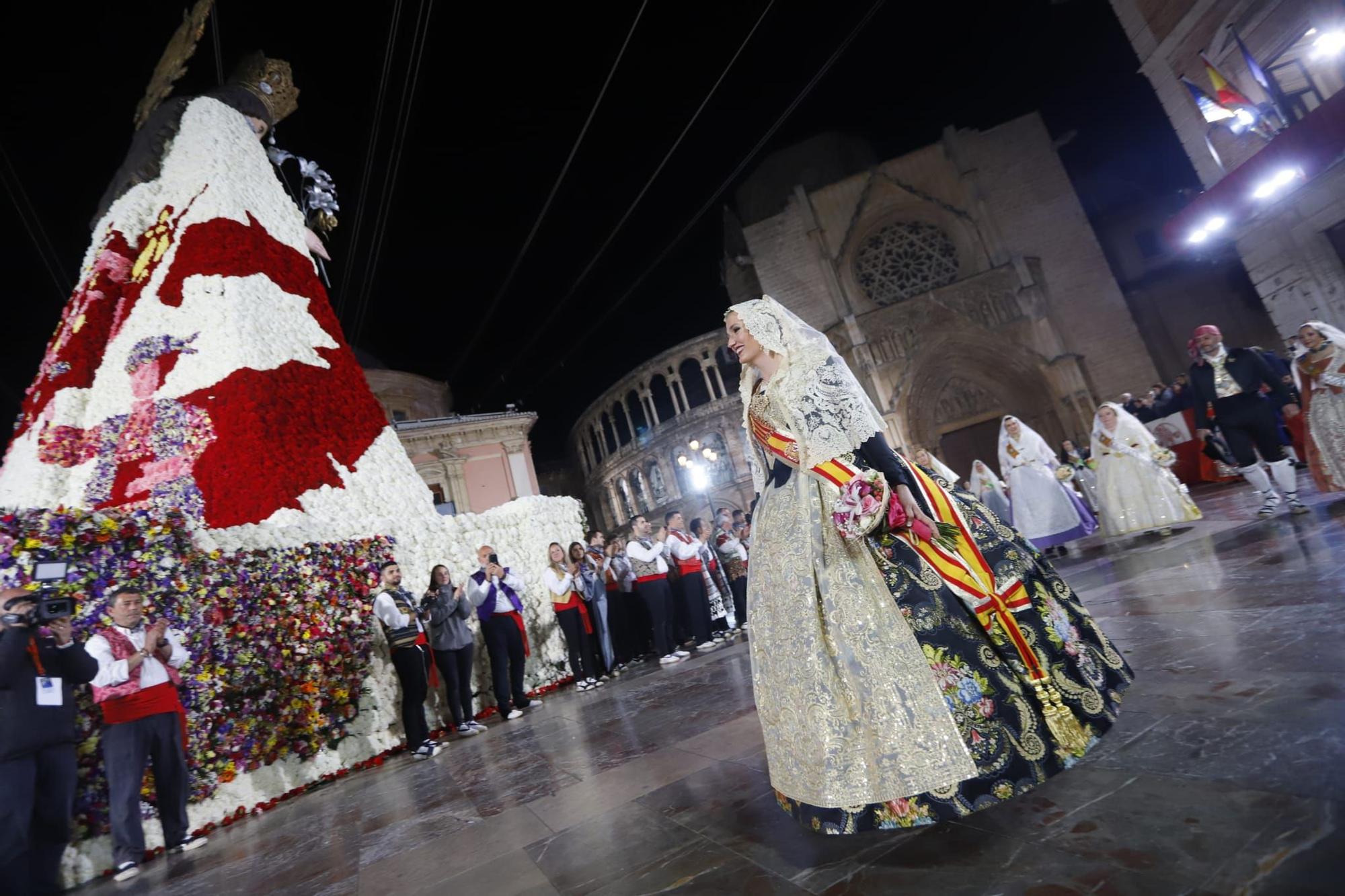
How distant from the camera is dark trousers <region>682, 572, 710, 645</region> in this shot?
7.46m

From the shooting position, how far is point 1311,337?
16.4 feet

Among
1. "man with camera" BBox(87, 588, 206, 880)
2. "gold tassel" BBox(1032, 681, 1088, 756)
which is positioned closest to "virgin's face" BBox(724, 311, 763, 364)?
"gold tassel" BBox(1032, 681, 1088, 756)

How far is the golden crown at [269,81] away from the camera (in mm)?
9328

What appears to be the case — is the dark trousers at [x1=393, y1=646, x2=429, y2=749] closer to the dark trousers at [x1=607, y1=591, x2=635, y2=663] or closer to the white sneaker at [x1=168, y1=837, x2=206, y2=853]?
the white sneaker at [x1=168, y1=837, x2=206, y2=853]

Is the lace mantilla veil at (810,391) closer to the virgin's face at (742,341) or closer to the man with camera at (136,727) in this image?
the virgin's face at (742,341)

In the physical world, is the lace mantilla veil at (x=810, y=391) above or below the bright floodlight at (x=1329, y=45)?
below

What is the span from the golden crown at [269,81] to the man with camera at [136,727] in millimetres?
8606

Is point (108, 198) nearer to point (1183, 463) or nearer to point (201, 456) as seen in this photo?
point (201, 456)

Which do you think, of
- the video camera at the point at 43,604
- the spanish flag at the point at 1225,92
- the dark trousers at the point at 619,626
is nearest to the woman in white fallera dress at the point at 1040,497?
the dark trousers at the point at 619,626

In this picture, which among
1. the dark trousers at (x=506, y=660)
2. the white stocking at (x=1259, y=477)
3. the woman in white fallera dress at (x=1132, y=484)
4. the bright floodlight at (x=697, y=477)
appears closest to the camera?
the white stocking at (x=1259, y=477)

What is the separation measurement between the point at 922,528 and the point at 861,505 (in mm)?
261

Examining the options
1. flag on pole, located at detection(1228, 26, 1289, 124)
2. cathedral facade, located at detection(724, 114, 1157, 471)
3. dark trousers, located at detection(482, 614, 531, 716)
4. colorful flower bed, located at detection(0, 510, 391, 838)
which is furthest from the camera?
cathedral facade, located at detection(724, 114, 1157, 471)

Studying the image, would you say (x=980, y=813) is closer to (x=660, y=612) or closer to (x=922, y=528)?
(x=922, y=528)

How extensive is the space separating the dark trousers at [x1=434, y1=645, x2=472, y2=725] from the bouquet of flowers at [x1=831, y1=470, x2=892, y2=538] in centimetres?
487
